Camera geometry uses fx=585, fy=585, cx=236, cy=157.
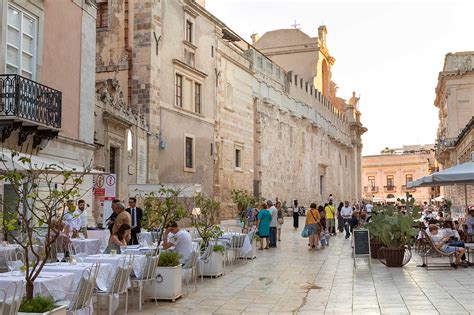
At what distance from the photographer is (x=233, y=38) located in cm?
3138

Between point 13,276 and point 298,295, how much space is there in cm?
431

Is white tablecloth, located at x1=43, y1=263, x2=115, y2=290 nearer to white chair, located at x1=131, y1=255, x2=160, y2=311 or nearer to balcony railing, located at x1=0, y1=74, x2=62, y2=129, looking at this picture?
white chair, located at x1=131, y1=255, x2=160, y2=311

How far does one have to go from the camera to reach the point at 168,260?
27.8 ft

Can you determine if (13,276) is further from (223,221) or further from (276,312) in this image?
(223,221)

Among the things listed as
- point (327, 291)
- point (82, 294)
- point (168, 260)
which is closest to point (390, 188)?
point (327, 291)

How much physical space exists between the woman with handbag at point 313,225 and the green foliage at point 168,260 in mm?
8241

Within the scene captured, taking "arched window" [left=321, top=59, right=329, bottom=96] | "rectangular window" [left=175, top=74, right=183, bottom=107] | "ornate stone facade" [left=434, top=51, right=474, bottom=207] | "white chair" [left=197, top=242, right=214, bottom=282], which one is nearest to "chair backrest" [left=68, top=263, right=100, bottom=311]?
"white chair" [left=197, top=242, right=214, bottom=282]

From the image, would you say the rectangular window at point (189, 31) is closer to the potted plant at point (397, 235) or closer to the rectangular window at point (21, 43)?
the rectangular window at point (21, 43)

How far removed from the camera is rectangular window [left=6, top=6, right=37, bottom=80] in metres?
12.8

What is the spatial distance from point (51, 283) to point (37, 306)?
132cm

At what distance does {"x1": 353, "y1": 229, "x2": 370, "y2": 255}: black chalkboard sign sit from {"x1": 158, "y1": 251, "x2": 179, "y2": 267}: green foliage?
4959 mm

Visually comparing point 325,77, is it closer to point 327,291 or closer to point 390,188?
point 390,188

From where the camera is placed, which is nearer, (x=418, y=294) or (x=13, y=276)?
(x=13, y=276)

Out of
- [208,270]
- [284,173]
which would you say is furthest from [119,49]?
[284,173]
